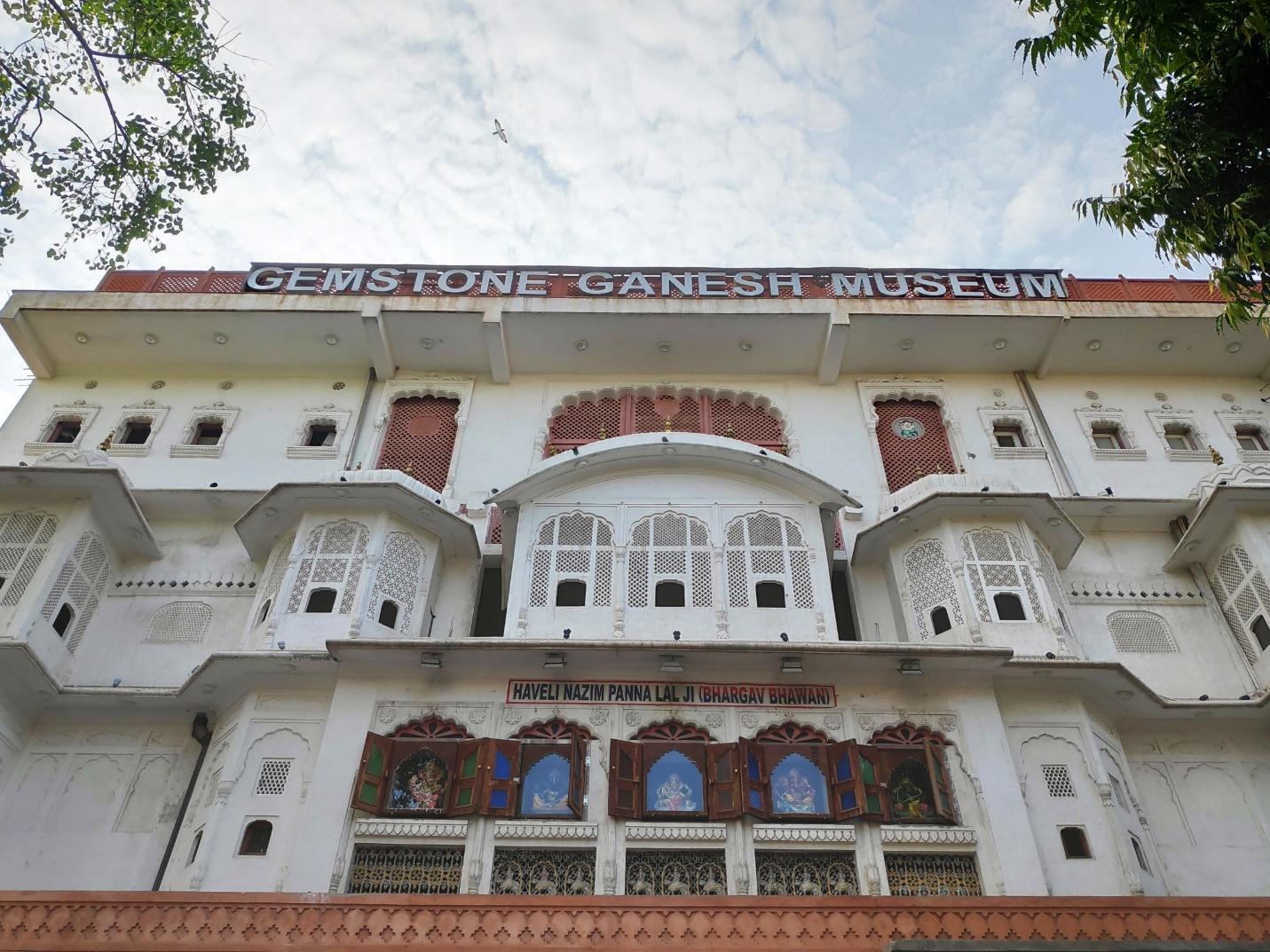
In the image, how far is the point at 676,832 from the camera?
11.1 m

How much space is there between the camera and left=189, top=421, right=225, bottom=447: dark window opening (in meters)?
17.5

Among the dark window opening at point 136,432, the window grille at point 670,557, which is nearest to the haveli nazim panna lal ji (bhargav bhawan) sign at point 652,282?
the dark window opening at point 136,432

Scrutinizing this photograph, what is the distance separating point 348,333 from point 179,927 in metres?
11.1

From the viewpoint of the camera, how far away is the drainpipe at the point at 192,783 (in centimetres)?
1199

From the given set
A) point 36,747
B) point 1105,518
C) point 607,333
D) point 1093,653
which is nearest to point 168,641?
point 36,747

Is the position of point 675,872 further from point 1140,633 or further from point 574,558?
point 1140,633

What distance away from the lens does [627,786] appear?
11367 mm

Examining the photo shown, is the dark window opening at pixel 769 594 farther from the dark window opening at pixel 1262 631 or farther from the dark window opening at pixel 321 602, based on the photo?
the dark window opening at pixel 1262 631

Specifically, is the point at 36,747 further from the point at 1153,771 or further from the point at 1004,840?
the point at 1153,771

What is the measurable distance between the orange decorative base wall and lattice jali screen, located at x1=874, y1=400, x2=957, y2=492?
8.65 m

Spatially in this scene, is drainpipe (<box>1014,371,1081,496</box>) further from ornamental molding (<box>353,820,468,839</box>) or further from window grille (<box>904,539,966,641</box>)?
ornamental molding (<box>353,820,468,839</box>)

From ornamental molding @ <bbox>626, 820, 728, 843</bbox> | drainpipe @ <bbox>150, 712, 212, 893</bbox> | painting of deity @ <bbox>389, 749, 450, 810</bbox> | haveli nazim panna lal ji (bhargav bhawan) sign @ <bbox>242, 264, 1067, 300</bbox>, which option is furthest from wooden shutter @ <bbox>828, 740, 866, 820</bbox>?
haveli nazim panna lal ji (bhargav bhawan) sign @ <bbox>242, 264, 1067, 300</bbox>

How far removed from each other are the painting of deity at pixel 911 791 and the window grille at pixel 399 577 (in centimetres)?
634

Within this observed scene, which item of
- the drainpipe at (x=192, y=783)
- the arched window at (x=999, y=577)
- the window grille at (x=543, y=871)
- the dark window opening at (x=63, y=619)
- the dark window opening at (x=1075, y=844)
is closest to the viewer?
the window grille at (x=543, y=871)
